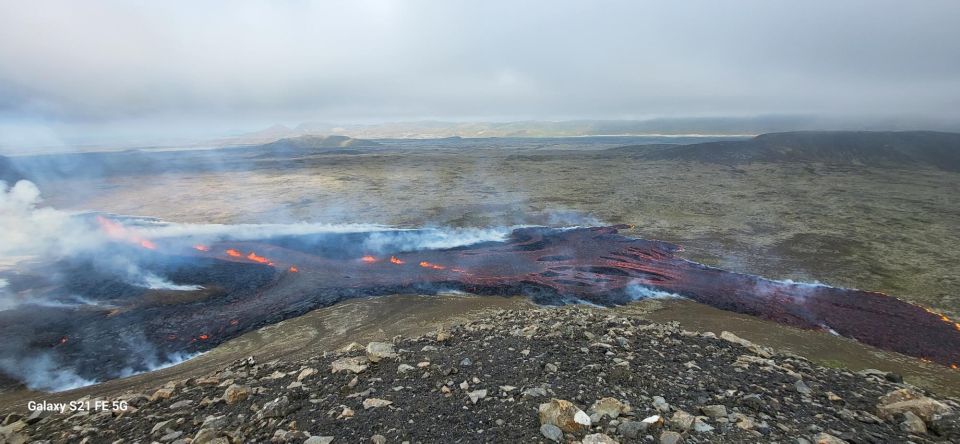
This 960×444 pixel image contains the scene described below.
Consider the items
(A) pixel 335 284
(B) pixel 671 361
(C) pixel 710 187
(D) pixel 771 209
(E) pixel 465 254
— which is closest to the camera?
(B) pixel 671 361

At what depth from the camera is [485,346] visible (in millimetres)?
9711

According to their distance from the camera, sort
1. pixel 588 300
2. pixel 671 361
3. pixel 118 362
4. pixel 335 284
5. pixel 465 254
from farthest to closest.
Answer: pixel 465 254, pixel 335 284, pixel 588 300, pixel 118 362, pixel 671 361

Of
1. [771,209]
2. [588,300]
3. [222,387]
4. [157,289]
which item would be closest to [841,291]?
[588,300]

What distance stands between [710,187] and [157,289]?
55.5m

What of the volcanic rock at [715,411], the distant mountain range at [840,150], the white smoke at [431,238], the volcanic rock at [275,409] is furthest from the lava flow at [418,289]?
the distant mountain range at [840,150]

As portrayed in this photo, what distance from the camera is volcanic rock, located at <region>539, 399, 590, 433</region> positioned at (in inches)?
243

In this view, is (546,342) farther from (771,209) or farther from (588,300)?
(771,209)

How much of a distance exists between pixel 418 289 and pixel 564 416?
542 inches

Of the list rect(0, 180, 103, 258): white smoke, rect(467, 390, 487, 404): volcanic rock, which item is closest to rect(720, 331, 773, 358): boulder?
rect(467, 390, 487, 404): volcanic rock

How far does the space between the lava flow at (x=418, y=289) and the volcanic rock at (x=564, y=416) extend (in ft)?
38.8

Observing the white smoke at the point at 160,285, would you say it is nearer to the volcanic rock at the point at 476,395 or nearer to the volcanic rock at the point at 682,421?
the volcanic rock at the point at 476,395

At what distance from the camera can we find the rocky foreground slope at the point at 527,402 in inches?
247

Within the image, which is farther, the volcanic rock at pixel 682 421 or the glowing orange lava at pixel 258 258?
the glowing orange lava at pixel 258 258

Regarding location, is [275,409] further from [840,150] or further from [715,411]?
[840,150]
